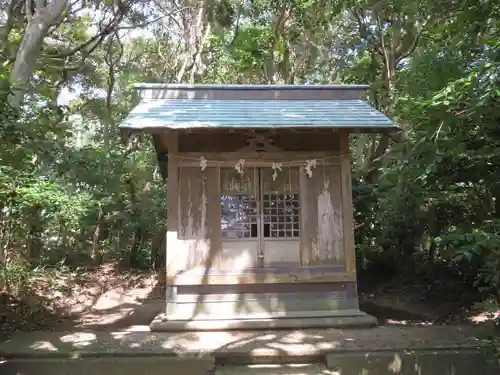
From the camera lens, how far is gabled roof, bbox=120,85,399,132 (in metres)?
7.25

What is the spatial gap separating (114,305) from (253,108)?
5681 millimetres

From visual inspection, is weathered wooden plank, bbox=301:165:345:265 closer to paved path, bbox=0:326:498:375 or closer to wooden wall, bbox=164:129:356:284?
wooden wall, bbox=164:129:356:284

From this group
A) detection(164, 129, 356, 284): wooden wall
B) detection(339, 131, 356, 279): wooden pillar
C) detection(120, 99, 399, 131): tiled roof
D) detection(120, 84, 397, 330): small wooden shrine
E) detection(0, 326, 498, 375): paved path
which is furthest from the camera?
detection(339, 131, 356, 279): wooden pillar

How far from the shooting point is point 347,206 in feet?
25.5

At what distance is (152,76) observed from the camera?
17500 mm

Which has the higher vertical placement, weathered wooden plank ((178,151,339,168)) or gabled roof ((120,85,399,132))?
gabled roof ((120,85,399,132))

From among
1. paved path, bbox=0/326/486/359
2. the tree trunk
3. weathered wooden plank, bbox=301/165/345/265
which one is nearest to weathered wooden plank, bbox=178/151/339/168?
weathered wooden plank, bbox=301/165/345/265

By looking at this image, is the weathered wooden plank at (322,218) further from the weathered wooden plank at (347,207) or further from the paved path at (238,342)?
the paved path at (238,342)

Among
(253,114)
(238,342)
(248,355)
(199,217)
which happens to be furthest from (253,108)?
(248,355)

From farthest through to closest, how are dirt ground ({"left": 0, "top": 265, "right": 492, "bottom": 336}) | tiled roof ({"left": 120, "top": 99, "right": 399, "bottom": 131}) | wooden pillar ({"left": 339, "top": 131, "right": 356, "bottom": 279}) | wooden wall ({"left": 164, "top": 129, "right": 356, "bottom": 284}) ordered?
dirt ground ({"left": 0, "top": 265, "right": 492, "bottom": 336}) < wooden pillar ({"left": 339, "top": 131, "right": 356, "bottom": 279}) < wooden wall ({"left": 164, "top": 129, "right": 356, "bottom": 284}) < tiled roof ({"left": 120, "top": 99, "right": 399, "bottom": 131})

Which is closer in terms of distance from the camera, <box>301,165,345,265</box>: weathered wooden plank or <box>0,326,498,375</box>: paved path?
<box>0,326,498,375</box>: paved path

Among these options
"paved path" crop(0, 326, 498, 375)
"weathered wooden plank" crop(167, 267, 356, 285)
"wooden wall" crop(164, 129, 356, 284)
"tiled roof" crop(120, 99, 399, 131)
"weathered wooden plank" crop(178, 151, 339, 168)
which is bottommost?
"paved path" crop(0, 326, 498, 375)

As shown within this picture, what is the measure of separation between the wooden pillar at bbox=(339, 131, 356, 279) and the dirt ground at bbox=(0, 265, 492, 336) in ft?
4.26

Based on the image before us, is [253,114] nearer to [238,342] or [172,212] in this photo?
[172,212]
